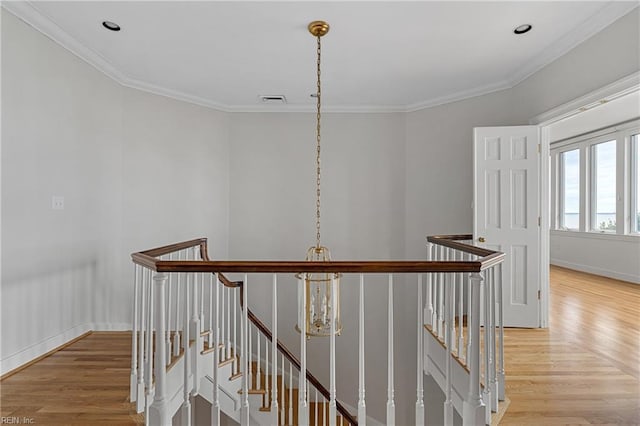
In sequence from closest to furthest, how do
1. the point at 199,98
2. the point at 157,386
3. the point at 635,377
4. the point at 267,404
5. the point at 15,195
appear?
the point at 157,386 < the point at 635,377 < the point at 15,195 < the point at 267,404 < the point at 199,98

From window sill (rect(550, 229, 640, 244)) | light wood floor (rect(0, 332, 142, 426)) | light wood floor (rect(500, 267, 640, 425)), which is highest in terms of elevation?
window sill (rect(550, 229, 640, 244))

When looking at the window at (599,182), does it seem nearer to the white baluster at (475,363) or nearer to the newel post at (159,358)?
the white baluster at (475,363)

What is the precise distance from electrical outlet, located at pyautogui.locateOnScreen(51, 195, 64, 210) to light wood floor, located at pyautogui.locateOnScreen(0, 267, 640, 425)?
50.2 inches

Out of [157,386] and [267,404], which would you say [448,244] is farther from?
[267,404]

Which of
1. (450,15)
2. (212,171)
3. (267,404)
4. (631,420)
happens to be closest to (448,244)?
(631,420)

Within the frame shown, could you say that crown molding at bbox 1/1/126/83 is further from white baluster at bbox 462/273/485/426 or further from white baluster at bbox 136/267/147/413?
white baluster at bbox 462/273/485/426

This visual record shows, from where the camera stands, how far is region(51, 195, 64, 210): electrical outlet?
10.3 ft

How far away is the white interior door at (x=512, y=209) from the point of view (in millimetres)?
3678

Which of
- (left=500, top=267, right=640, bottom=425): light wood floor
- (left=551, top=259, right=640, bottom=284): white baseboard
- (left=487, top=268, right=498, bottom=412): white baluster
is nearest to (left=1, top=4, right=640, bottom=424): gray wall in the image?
(left=500, top=267, right=640, bottom=425): light wood floor

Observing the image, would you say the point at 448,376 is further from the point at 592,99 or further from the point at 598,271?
the point at 598,271

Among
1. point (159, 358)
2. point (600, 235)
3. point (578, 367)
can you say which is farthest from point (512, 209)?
point (600, 235)

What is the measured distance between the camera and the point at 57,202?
319 centimetres

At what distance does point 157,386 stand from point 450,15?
3.28 meters

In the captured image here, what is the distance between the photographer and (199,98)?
4.73 meters
